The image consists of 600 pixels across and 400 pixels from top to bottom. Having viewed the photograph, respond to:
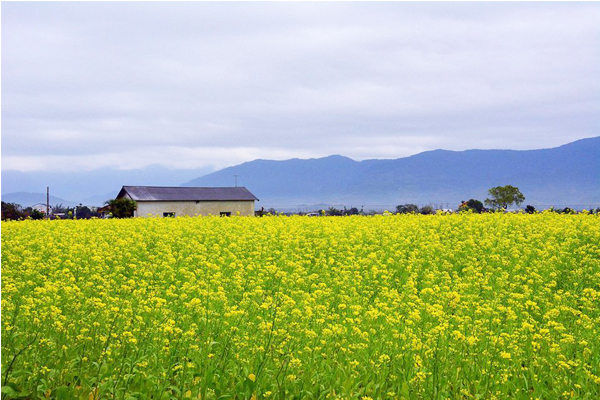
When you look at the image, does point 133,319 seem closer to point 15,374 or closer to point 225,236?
point 15,374

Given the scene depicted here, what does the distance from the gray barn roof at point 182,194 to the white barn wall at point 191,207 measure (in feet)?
1.50

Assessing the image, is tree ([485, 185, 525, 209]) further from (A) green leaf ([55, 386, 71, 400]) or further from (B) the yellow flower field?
(A) green leaf ([55, 386, 71, 400])

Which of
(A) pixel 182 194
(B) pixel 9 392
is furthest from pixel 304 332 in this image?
(A) pixel 182 194

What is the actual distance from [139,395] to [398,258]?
30.6ft

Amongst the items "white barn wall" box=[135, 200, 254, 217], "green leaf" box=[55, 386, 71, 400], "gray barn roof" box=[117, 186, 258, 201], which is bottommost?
"green leaf" box=[55, 386, 71, 400]

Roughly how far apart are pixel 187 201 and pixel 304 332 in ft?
172

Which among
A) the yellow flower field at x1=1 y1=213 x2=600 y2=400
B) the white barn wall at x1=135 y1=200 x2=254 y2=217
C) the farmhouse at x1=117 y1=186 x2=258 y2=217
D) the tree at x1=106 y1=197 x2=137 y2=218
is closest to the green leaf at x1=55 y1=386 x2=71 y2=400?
the yellow flower field at x1=1 y1=213 x2=600 y2=400

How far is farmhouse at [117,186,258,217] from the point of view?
56812 millimetres

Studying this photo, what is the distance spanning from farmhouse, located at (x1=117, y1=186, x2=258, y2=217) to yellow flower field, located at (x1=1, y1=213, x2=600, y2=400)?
140 ft

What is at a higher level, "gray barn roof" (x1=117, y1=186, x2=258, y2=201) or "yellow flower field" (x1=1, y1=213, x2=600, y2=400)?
"gray barn roof" (x1=117, y1=186, x2=258, y2=201)

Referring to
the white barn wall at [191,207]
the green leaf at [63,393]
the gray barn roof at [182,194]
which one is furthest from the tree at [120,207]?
the green leaf at [63,393]

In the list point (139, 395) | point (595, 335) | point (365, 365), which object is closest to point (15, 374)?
point (139, 395)

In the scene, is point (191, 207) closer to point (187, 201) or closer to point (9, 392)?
point (187, 201)

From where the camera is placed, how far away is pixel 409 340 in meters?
7.77
